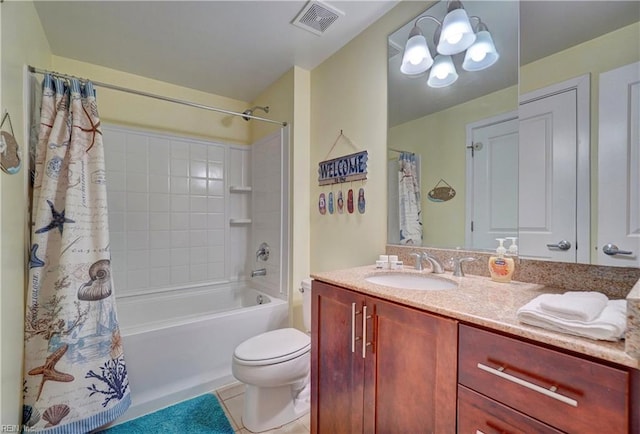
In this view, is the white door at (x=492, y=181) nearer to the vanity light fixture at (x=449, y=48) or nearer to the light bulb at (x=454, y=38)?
the vanity light fixture at (x=449, y=48)

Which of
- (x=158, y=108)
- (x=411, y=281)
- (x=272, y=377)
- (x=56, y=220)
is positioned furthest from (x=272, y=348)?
(x=158, y=108)

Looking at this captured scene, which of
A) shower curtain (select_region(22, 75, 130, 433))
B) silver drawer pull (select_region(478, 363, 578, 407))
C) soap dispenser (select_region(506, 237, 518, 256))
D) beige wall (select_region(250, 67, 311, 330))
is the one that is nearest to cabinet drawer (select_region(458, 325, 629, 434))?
silver drawer pull (select_region(478, 363, 578, 407))

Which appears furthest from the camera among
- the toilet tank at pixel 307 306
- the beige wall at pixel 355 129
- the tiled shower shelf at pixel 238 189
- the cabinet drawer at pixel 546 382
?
the tiled shower shelf at pixel 238 189

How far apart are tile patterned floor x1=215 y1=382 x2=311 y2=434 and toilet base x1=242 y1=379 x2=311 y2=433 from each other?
2cm

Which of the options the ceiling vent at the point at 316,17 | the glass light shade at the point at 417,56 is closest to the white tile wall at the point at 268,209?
the ceiling vent at the point at 316,17

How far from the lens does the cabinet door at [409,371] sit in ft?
2.58

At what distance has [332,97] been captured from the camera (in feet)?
6.68

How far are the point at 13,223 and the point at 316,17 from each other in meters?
1.83

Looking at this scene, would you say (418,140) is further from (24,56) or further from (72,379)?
(72,379)

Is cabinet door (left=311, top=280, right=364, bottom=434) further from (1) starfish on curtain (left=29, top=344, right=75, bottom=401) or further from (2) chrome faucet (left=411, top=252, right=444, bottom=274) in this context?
(1) starfish on curtain (left=29, top=344, right=75, bottom=401)

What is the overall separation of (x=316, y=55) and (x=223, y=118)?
1205mm

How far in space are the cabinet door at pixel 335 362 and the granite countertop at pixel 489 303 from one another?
0.09m

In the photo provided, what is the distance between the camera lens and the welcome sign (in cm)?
176

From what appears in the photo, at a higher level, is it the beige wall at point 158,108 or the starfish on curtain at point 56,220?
the beige wall at point 158,108
